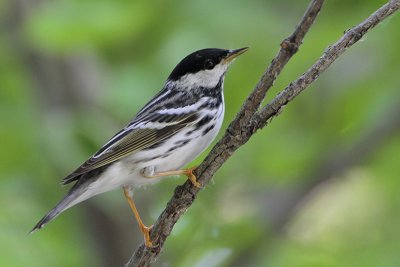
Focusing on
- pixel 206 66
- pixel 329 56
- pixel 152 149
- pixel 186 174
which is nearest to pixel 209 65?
pixel 206 66

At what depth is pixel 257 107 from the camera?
9.82 ft

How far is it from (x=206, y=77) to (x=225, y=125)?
1.07 m

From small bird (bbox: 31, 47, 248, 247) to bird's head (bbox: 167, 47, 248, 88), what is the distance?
0.10 meters

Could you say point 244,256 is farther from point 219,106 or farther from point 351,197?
point 219,106

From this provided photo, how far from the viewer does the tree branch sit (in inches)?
109

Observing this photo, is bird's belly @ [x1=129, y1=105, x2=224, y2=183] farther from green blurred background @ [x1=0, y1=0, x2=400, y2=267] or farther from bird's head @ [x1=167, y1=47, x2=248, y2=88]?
green blurred background @ [x1=0, y1=0, x2=400, y2=267]

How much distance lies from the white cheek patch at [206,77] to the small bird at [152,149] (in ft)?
0.17

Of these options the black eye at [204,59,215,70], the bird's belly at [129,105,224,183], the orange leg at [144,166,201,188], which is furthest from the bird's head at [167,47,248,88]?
the orange leg at [144,166,201,188]

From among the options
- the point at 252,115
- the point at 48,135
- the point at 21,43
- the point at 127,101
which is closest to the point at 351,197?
the point at 127,101

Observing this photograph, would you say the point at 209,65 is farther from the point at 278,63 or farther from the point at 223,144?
the point at 278,63

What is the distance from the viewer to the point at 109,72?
6164 mm

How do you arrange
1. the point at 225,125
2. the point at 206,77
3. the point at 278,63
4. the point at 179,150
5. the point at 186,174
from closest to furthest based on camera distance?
1. the point at 278,63
2. the point at 186,174
3. the point at 179,150
4. the point at 206,77
5. the point at 225,125

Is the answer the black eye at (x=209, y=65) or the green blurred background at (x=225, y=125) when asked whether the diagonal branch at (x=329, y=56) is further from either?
the green blurred background at (x=225, y=125)

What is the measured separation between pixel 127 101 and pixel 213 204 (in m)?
1.09
